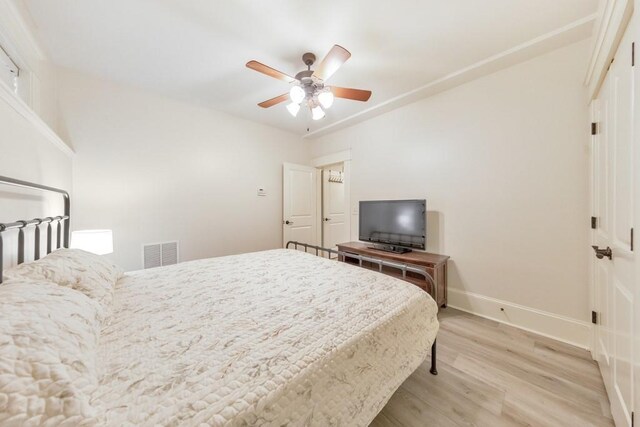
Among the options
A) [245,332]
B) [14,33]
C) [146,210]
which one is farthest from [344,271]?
[14,33]

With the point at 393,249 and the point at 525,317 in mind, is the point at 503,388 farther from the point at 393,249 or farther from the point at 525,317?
the point at 393,249

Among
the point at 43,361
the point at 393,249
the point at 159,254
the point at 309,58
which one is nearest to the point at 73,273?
the point at 43,361

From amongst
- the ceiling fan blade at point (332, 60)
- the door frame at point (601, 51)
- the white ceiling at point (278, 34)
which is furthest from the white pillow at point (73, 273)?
the door frame at point (601, 51)

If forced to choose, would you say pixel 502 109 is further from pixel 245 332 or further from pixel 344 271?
pixel 245 332

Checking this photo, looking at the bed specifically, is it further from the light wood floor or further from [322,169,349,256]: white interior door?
[322,169,349,256]: white interior door

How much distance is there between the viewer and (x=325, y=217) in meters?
4.90

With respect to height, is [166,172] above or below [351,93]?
below

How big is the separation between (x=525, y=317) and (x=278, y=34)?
11.1ft

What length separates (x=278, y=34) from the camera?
1940mm

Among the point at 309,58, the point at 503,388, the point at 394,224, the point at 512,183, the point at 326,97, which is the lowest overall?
the point at 503,388

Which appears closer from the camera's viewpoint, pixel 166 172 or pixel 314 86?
pixel 314 86

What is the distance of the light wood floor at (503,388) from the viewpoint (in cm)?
133

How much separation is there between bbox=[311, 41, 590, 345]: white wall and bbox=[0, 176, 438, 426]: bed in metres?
1.44

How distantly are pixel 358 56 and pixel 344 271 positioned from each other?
198cm
